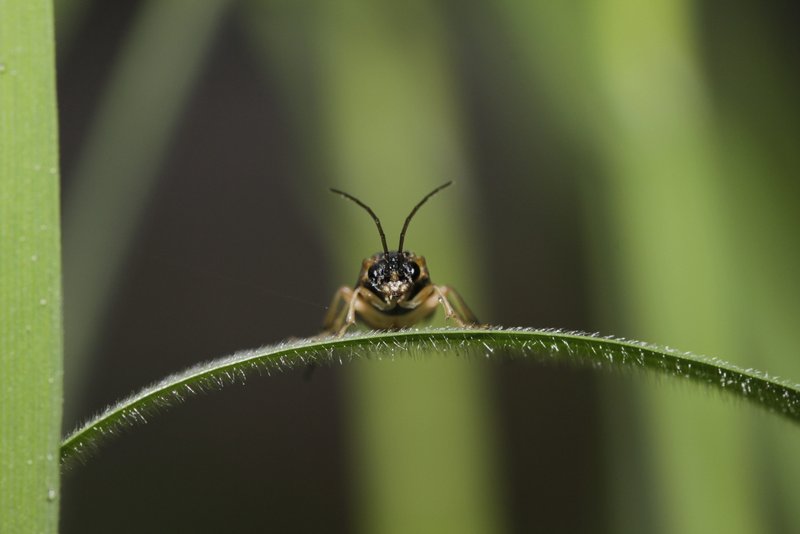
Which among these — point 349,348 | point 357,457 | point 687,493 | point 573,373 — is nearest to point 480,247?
point 357,457

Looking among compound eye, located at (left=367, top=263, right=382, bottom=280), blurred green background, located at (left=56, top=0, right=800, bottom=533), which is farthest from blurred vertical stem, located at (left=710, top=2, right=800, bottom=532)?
compound eye, located at (left=367, top=263, right=382, bottom=280)

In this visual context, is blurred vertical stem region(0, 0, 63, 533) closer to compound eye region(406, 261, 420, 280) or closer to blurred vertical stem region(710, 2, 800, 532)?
blurred vertical stem region(710, 2, 800, 532)

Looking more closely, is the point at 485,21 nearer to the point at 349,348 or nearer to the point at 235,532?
the point at 349,348

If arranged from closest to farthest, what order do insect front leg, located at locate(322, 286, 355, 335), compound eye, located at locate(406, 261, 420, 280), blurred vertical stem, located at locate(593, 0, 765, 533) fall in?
blurred vertical stem, located at locate(593, 0, 765, 533)
compound eye, located at locate(406, 261, 420, 280)
insect front leg, located at locate(322, 286, 355, 335)

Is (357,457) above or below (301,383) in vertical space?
below

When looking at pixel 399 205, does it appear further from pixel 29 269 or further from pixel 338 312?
pixel 29 269

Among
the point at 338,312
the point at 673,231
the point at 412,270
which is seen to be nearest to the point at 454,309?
the point at 412,270

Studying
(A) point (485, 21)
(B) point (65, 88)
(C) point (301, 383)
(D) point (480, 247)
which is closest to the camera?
(D) point (480, 247)
